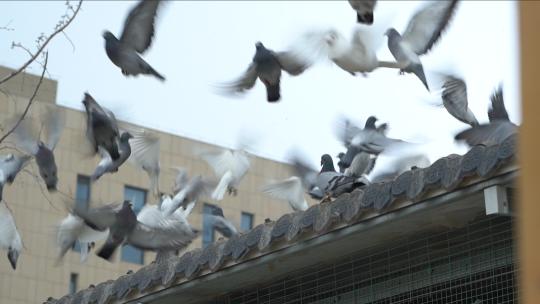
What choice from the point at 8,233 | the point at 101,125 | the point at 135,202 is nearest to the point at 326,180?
the point at 101,125

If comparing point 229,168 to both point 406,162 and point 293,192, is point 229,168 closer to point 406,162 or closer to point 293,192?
point 293,192

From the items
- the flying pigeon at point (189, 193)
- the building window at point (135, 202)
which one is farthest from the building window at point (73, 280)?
the flying pigeon at point (189, 193)

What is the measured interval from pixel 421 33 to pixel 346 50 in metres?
1.12

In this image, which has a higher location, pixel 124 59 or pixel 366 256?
pixel 124 59

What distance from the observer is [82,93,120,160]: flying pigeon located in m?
11.3

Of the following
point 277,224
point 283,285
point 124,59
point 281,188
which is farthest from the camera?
point 281,188

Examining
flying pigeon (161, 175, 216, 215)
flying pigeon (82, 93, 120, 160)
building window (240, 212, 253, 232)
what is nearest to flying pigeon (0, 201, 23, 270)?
flying pigeon (82, 93, 120, 160)

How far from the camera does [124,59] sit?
37.2 feet

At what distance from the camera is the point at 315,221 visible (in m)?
6.47

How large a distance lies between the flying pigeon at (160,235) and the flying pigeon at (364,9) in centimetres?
226

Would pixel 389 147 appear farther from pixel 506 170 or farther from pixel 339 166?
pixel 506 170

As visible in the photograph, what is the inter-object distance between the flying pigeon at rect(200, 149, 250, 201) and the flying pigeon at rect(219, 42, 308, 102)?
5638 mm

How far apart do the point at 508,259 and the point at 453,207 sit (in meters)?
0.54

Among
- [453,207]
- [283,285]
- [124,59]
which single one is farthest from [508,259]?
[124,59]
